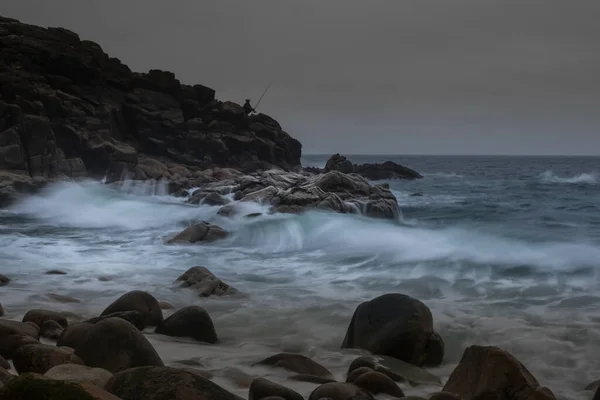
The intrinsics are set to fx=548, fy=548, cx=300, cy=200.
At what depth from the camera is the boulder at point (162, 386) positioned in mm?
3156

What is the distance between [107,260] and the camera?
37.4 feet

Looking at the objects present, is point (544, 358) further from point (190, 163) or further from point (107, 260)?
point (190, 163)

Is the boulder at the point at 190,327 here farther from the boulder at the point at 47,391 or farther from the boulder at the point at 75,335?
the boulder at the point at 47,391

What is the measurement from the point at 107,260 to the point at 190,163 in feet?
91.9

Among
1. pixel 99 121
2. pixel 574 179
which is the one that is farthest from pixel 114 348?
pixel 574 179

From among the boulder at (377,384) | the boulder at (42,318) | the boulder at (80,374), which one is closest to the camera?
the boulder at (80,374)

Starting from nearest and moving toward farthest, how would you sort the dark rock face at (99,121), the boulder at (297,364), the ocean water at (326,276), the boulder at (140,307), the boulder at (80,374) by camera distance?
1. the boulder at (80,374)
2. the boulder at (297,364)
3. the ocean water at (326,276)
4. the boulder at (140,307)
5. the dark rock face at (99,121)

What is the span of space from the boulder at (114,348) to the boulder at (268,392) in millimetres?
930

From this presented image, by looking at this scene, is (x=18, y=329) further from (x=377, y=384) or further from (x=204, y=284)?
(x=204, y=284)

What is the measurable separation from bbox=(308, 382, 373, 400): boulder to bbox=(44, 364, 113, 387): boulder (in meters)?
1.45

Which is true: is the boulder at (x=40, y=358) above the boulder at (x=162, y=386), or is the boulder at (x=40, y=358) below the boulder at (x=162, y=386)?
below

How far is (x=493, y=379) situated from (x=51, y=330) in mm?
4162

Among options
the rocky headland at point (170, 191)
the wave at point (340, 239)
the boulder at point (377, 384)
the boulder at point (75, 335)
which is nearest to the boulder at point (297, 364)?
the rocky headland at point (170, 191)

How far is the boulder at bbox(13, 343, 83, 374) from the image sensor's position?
13.6ft
